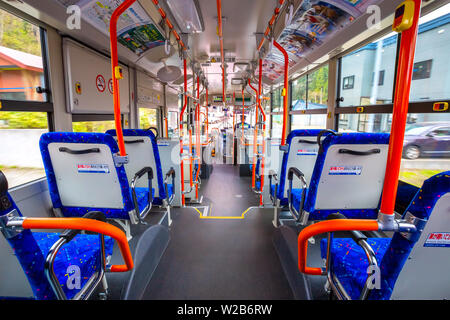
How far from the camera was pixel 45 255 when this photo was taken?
4.83 ft

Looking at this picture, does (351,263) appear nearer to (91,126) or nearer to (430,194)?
(430,194)

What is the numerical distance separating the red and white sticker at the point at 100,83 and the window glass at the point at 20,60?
0.85m

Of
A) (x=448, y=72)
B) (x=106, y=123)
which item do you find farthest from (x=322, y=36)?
(x=106, y=123)

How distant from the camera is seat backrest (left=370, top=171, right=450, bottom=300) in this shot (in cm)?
81

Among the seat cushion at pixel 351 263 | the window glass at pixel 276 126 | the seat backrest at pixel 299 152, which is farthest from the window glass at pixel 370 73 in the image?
the window glass at pixel 276 126

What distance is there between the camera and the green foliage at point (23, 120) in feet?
6.84

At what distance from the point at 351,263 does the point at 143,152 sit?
7.63 feet

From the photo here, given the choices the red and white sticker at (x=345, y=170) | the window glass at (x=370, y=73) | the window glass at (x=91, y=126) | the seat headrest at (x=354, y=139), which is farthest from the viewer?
the window glass at (x=91, y=126)

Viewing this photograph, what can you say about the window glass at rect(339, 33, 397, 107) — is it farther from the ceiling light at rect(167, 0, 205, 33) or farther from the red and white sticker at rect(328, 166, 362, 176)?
the ceiling light at rect(167, 0, 205, 33)

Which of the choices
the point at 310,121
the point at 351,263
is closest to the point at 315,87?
the point at 310,121

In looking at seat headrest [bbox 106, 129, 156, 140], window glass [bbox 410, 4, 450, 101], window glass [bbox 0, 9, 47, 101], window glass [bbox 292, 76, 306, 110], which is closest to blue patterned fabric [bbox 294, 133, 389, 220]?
window glass [bbox 410, 4, 450, 101]

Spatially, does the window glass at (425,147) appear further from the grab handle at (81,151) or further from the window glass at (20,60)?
the window glass at (20,60)

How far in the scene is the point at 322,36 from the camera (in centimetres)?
355

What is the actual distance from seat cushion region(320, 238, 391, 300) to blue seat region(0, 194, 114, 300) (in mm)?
1512
